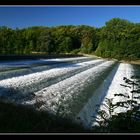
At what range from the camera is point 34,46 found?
41.5 feet

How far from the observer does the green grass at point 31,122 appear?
649 cm

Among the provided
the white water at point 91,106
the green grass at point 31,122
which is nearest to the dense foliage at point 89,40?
the white water at point 91,106

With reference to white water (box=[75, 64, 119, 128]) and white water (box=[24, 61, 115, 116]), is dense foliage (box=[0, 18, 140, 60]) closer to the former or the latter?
white water (box=[24, 61, 115, 116])

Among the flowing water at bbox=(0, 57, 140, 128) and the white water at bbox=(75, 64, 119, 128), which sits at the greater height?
the flowing water at bbox=(0, 57, 140, 128)

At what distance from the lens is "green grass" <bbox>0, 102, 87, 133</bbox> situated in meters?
6.49

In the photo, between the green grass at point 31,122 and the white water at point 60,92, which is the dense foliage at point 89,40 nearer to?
the white water at point 60,92

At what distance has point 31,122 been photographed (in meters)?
7.17

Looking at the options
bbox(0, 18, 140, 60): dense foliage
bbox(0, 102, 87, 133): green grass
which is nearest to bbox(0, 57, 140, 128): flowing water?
bbox(0, 102, 87, 133): green grass

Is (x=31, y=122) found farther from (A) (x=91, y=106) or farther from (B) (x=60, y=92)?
(B) (x=60, y=92)

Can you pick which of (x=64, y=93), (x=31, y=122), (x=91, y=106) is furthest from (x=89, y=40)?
(x=31, y=122)

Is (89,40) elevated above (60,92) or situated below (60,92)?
above
